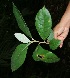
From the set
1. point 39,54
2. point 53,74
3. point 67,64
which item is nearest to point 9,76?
point 53,74

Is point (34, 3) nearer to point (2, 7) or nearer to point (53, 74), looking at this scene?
point (2, 7)

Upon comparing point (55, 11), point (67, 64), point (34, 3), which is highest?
point (34, 3)

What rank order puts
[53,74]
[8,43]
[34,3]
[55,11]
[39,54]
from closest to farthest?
1. [39,54]
2. [8,43]
3. [53,74]
4. [34,3]
5. [55,11]

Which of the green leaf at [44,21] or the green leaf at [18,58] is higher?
the green leaf at [44,21]

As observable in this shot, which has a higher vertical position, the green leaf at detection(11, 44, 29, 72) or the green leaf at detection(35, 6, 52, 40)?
the green leaf at detection(35, 6, 52, 40)

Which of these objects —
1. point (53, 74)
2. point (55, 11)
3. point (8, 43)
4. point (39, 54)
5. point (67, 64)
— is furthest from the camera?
point (55, 11)

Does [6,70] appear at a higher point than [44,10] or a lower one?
lower

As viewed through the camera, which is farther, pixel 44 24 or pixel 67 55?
pixel 67 55
